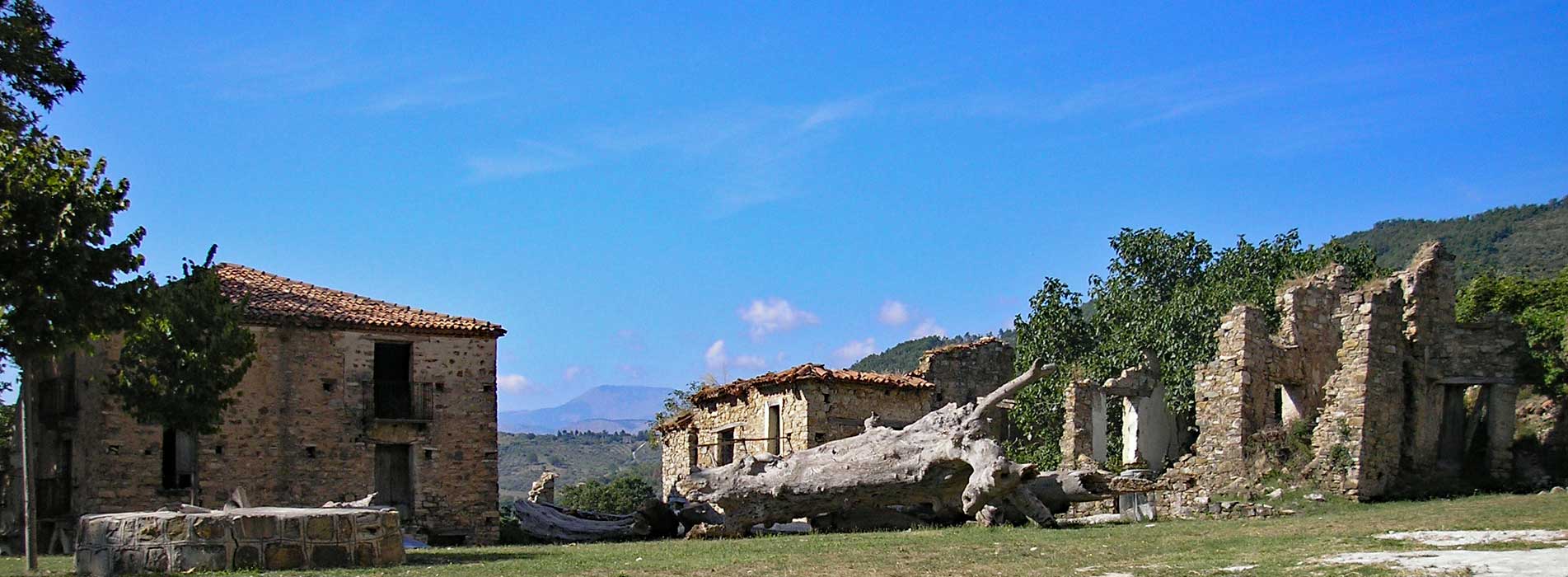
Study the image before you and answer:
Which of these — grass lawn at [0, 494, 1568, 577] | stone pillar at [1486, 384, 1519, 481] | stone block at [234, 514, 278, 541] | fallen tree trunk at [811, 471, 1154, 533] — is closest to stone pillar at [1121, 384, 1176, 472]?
stone pillar at [1486, 384, 1519, 481]

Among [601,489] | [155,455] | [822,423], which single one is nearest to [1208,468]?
[822,423]

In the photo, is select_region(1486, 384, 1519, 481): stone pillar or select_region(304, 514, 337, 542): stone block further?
select_region(1486, 384, 1519, 481): stone pillar

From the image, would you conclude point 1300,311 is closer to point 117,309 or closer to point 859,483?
point 859,483

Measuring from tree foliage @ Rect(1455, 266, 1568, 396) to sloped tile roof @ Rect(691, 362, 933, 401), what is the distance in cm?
1273

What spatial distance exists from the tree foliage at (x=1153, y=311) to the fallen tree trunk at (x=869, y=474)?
9.77 metres

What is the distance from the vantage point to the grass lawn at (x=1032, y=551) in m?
14.0

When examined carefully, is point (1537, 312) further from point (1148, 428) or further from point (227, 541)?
point (227, 541)

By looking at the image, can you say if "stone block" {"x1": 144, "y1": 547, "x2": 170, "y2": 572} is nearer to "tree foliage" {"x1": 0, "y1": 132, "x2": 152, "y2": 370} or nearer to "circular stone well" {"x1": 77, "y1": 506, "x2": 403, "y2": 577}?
"circular stone well" {"x1": 77, "y1": 506, "x2": 403, "y2": 577}

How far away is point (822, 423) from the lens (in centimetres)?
3238

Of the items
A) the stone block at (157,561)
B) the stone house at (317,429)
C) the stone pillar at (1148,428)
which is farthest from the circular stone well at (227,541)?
the stone pillar at (1148,428)

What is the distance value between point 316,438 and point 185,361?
6565 mm

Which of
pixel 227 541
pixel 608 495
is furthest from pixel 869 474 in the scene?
pixel 608 495

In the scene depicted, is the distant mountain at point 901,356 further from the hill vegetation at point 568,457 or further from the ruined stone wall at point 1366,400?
the ruined stone wall at point 1366,400

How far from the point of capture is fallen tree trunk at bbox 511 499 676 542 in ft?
85.6
